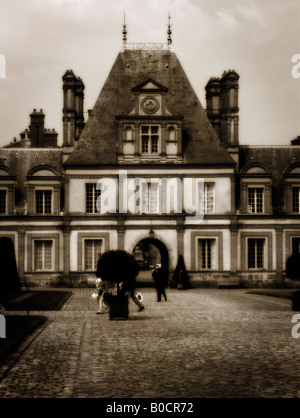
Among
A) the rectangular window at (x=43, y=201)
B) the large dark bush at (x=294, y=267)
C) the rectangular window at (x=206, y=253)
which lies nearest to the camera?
the large dark bush at (x=294, y=267)

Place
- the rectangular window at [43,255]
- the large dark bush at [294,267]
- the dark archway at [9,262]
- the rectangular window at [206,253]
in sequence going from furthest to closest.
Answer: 1. the rectangular window at [43,255]
2. the rectangular window at [206,253]
3. the large dark bush at [294,267]
4. the dark archway at [9,262]

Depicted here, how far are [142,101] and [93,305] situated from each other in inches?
625

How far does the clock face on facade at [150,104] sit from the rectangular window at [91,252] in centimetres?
833

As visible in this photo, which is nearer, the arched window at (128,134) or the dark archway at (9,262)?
the dark archway at (9,262)

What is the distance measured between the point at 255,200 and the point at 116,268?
64.9 feet

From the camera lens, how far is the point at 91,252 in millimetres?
39344

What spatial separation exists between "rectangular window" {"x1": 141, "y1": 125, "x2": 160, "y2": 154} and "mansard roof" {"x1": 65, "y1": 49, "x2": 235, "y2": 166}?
152 cm

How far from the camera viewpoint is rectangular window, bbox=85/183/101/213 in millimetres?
39250

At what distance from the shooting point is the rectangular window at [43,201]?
40.3m

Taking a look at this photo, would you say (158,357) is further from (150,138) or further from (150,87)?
(150,87)

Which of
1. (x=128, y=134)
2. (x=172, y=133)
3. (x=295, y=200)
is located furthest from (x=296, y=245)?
(x=128, y=134)

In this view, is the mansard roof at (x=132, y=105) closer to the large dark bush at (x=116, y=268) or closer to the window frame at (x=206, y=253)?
the window frame at (x=206, y=253)

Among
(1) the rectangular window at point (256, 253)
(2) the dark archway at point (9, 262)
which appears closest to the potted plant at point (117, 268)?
(2) the dark archway at point (9, 262)

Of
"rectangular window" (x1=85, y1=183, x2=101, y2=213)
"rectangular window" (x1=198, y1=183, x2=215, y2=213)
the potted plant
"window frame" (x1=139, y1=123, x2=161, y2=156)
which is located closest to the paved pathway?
the potted plant
